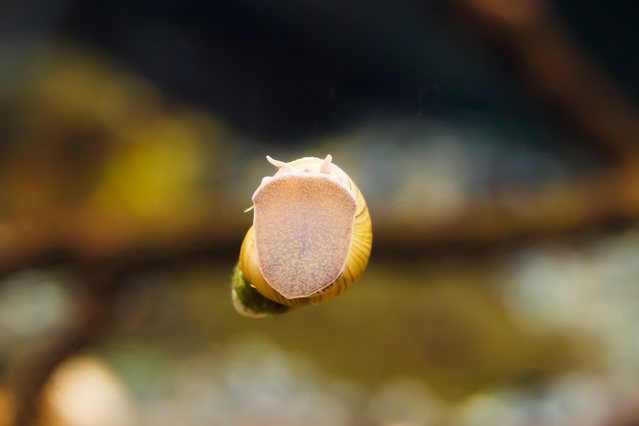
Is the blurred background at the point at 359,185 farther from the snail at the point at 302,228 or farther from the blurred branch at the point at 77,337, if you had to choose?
the snail at the point at 302,228

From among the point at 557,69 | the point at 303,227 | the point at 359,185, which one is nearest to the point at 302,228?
the point at 303,227

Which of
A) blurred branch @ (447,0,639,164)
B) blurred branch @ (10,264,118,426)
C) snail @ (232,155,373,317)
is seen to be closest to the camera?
snail @ (232,155,373,317)

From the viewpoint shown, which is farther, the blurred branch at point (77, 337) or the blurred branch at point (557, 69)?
the blurred branch at point (77, 337)

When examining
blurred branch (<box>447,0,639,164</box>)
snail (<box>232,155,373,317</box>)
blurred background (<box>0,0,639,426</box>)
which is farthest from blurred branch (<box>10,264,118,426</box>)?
blurred branch (<box>447,0,639,164</box>)

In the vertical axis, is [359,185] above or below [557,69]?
below

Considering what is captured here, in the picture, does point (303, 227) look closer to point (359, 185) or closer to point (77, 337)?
point (359, 185)

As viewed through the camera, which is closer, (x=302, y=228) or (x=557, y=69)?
(x=302, y=228)

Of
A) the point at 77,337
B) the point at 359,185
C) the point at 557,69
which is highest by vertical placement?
the point at 557,69

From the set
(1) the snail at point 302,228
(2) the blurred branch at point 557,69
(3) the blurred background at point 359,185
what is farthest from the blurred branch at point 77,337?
(2) the blurred branch at point 557,69

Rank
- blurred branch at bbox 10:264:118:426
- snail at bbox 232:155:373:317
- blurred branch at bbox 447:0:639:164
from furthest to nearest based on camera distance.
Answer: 1. blurred branch at bbox 10:264:118:426
2. blurred branch at bbox 447:0:639:164
3. snail at bbox 232:155:373:317

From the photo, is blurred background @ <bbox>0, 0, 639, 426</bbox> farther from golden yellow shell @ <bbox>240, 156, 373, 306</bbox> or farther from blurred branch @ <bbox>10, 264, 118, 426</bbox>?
golden yellow shell @ <bbox>240, 156, 373, 306</bbox>
